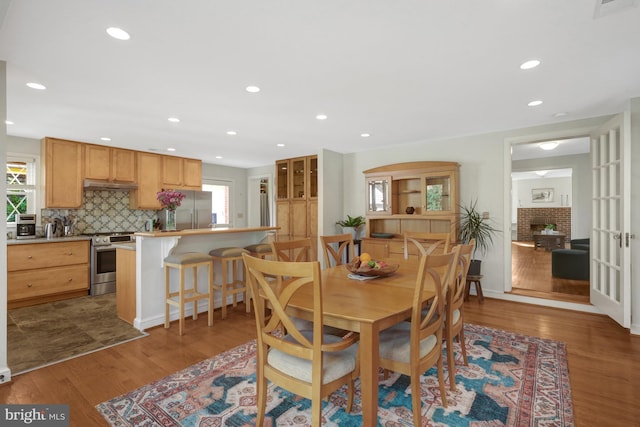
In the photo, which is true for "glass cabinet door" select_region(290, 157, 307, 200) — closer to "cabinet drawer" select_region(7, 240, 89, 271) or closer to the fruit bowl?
"cabinet drawer" select_region(7, 240, 89, 271)

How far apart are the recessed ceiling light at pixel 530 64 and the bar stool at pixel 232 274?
3105 mm

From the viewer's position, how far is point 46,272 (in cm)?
427

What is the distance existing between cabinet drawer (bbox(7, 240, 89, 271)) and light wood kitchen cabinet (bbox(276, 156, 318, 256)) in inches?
126

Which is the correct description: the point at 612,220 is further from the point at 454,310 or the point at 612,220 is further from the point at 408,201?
the point at 454,310

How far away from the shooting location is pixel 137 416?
1.85 m

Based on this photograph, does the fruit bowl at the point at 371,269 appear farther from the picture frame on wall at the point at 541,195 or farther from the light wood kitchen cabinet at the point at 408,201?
the picture frame on wall at the point at 541,195

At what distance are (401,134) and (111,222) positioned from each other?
198 inches

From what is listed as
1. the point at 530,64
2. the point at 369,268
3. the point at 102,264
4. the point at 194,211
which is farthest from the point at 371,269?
the point at 194,211

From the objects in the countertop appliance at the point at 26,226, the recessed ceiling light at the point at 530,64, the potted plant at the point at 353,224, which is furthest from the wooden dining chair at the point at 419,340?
the countertop appliance at the point at 26,226

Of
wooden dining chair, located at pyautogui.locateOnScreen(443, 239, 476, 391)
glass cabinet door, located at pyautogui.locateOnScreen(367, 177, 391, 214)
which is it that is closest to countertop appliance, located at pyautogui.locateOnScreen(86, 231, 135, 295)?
glass cabinet door, located at pyautogui.locateOnScreen(367, 177, 391, 214)

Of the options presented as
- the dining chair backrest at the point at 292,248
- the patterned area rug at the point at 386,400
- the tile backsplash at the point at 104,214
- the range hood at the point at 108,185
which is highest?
the range hood at the point at 108,185

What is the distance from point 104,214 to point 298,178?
3.41 metres

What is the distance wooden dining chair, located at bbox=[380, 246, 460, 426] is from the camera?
5.24ft

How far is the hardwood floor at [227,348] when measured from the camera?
197 centimetres
